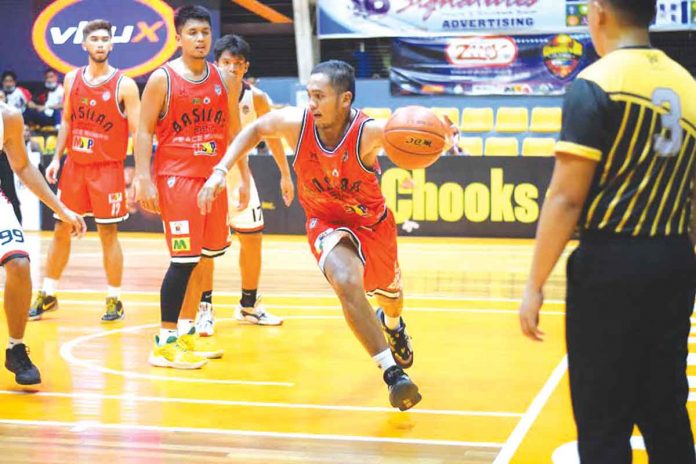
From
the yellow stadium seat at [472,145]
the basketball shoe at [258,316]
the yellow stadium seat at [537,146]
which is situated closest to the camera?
the basketball shoe at [258,316]

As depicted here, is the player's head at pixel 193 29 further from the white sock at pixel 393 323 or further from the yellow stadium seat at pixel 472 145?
the yellow stadium seat at pixel 472 145

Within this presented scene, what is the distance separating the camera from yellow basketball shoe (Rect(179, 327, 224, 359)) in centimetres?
625

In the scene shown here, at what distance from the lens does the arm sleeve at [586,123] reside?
109 inches

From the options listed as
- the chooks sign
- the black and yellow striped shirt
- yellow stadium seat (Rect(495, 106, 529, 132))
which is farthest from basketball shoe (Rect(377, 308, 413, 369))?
yellow stadium seat (Rect(495, 106, 529, 132))

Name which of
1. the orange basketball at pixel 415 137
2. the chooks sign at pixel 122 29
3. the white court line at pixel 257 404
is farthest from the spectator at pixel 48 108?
the orange basketball at pixel 415 137

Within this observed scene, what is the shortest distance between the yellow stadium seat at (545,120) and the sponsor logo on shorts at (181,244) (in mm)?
10537

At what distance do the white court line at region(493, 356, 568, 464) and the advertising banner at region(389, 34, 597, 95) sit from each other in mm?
10897

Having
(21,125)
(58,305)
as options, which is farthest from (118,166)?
(21,125)

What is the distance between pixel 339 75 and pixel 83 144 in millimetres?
3294

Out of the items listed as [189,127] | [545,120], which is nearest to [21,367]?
[189,127]

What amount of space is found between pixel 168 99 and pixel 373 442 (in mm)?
2543

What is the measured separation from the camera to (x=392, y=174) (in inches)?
516

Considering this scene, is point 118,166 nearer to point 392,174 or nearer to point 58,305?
point 58,305

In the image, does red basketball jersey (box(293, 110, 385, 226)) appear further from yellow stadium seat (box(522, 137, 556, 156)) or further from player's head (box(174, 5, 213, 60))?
yellow stadium seat (box(522, 137, 556, 156))
